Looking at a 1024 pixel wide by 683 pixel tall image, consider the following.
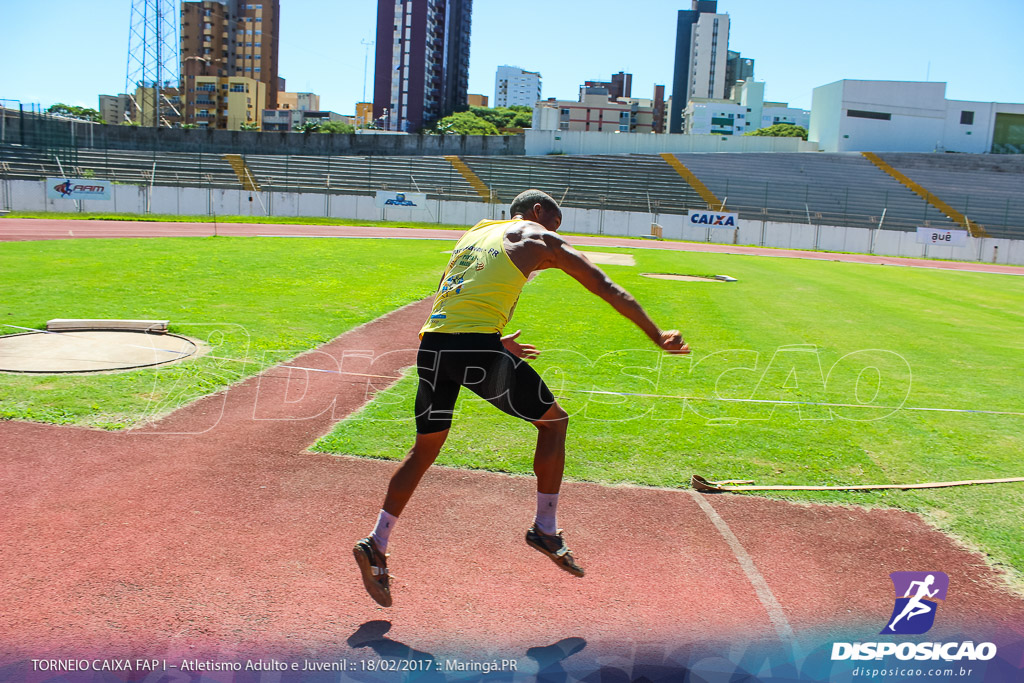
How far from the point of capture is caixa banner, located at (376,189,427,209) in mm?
48844

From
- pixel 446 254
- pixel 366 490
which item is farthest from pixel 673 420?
pixel 446 254

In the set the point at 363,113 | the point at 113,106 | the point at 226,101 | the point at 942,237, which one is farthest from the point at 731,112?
the point at 113,106

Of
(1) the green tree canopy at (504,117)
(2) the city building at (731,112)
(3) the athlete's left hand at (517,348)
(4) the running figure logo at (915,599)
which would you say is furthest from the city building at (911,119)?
(3) the athlete's left hand at (517,348)

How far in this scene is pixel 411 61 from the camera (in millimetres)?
123000

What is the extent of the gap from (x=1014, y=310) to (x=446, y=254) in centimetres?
1637

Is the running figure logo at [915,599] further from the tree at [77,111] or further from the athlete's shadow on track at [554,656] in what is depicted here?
the tree at [77,111]

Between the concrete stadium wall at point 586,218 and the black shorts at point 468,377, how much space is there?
1723 inches

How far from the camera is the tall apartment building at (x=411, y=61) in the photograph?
123000 mm

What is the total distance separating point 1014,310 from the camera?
18.7m

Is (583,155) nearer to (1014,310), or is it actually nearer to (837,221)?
(837,221)

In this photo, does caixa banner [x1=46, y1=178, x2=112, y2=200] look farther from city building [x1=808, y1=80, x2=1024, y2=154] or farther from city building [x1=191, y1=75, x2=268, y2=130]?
city building [x1=191, y1=75, x2=268, y2=130]

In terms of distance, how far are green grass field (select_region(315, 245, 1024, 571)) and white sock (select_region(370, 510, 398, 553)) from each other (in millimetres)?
2078

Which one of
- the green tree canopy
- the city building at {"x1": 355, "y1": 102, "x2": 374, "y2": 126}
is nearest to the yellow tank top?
the green tree canopy

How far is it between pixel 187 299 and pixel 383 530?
10.5 m
